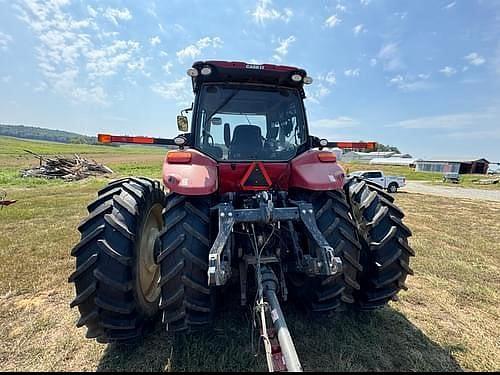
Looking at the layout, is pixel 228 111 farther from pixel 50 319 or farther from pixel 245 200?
pixel 50 319

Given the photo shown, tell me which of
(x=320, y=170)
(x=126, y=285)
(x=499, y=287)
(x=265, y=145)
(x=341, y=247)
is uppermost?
(x=265, y=145)

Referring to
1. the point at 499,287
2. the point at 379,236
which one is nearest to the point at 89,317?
the point at 379,236

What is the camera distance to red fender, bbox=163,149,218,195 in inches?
93.0

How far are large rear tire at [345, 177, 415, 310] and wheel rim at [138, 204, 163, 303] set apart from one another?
2165mm

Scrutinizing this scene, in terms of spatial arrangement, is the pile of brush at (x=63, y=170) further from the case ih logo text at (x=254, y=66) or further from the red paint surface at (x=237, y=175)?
the case ih logo text at (x=254, y=66)

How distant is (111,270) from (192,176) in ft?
3.29

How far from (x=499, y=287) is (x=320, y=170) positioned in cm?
365

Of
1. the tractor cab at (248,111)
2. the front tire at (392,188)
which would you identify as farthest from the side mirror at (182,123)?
the front tire at (392,188)

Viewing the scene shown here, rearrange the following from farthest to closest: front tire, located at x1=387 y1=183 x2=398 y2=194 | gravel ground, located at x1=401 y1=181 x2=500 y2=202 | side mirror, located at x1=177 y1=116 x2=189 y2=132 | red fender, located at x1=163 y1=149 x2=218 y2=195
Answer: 1. front tire, located at x1=387 y1=183 x2=398 y2=194
2. gravel ground, located at x1=401 y1=181 x2=500 y2=202
3. side mirror, located at x1=177 y1=116 x2=189 y2=132
4. red fender, located at x1=163 y1=149 x2=218 y2=195

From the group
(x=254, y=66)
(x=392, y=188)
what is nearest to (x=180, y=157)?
(x=254, y=66)

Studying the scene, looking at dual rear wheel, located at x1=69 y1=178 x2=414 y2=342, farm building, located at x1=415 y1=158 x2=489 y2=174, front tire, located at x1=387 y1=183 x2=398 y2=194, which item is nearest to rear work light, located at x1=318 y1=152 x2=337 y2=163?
dual rear wheel, located at x1=69 y1=178 x2=414 y2=342

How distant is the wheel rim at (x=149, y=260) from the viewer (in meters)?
2.79

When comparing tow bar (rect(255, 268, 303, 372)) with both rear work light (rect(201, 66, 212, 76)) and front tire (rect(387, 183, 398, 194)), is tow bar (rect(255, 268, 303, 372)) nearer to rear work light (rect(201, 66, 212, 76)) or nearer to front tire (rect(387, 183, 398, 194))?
rear work light (rect(201, 66, 212, 76))

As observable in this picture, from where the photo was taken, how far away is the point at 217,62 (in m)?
2.71
